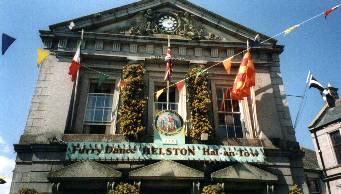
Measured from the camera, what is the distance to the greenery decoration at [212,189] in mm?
10898

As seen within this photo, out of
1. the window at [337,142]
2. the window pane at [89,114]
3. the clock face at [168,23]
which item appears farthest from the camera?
the window at [337,142]

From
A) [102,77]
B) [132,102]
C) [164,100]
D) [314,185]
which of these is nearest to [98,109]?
[102,77]

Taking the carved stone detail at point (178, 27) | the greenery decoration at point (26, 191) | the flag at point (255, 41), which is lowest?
the greenery decoration at point (26, 191)

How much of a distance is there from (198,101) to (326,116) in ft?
64.8

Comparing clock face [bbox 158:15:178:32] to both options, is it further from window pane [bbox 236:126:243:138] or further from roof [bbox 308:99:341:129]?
roof [bbox 308:99:341:129]

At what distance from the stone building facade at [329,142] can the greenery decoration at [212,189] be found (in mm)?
18291

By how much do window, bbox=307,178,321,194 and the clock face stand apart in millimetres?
19265

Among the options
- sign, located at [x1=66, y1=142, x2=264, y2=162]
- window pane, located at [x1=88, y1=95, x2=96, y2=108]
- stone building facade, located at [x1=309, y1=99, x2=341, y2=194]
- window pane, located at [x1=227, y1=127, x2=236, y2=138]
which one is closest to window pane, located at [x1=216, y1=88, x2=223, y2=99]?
window pane, located at [x1=227, y1=127, x2=236, y2=138]

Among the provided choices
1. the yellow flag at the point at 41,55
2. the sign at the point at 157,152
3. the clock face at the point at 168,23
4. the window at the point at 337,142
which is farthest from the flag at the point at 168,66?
the window at the point at 337,142

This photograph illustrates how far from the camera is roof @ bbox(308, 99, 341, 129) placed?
2678cm

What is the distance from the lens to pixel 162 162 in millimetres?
11258

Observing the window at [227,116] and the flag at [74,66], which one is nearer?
the flag at [74,66]

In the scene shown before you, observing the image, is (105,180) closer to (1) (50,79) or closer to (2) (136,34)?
(1) (50,79)

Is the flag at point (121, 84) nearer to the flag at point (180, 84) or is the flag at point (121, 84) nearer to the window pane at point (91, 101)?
the window pane at point (91, 101)
